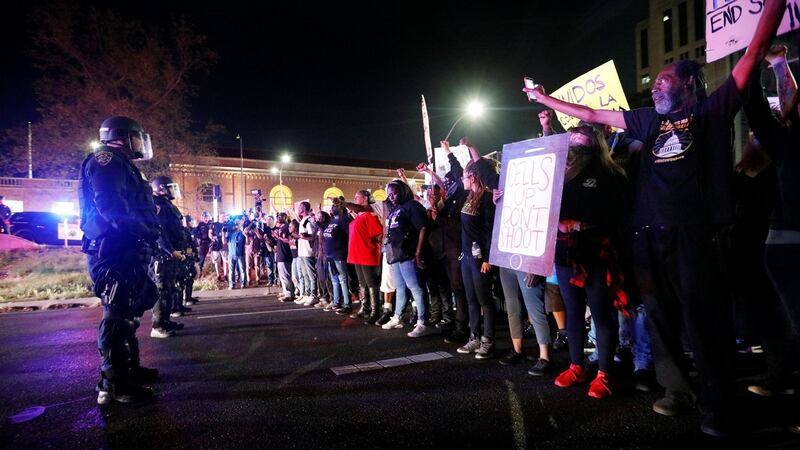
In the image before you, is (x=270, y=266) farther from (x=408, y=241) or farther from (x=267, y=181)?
(x=267, y=181)

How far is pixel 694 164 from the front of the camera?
113 inches

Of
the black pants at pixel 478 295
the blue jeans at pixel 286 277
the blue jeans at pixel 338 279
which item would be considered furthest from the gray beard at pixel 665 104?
the blue jeans at pixel 286 277

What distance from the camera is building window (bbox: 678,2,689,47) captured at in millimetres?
49156

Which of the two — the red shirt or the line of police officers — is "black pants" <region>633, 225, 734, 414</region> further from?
the red shirt

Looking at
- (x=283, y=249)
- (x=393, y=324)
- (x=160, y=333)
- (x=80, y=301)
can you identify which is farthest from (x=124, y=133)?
(x=80, y=301)

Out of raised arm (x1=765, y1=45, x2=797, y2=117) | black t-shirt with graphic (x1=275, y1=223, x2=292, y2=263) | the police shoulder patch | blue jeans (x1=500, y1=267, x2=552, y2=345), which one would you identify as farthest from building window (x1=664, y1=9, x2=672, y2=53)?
the police shoulder patch

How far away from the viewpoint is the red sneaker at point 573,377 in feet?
12.3

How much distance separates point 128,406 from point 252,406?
104cm

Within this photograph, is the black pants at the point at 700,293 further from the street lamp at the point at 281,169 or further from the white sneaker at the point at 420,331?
the street lamp at the point at 281,169

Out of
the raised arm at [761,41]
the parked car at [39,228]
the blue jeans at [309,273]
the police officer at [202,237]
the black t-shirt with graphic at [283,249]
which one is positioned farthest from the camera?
the parked car at [39,228]

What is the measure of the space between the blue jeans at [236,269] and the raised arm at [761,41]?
12.2m

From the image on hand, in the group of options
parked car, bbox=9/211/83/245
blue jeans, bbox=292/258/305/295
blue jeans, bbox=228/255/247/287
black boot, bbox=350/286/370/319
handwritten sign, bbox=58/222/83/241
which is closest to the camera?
black boot, bbox=350/286/370/319

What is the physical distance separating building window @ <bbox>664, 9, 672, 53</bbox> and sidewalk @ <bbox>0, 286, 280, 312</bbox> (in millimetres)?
55948

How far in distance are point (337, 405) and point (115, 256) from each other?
2242 mm
